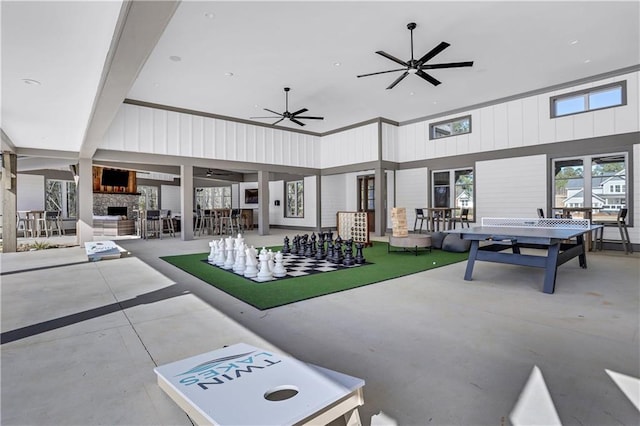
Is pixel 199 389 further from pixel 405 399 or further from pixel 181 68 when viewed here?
pixel 181 68

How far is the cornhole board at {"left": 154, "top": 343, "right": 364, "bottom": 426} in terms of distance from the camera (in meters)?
1.08

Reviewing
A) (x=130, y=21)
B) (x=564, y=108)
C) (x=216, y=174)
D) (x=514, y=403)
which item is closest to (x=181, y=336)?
(x=514, y=403)

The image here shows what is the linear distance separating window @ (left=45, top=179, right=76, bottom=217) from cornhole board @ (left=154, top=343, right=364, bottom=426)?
1472 centimetres

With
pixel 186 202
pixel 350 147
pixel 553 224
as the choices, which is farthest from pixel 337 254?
pixel 350 147

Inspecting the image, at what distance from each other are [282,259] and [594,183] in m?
7.35

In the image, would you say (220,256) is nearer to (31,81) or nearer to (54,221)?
(31,81)

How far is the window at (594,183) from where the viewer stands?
22.9ft

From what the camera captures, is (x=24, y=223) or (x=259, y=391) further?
(x=24, y=223)

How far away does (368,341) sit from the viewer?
226 cm

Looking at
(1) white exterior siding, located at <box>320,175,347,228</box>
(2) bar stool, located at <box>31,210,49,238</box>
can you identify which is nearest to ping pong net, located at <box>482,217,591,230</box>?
(1) white exterior siding, located at <box>320,175,347,228</box>

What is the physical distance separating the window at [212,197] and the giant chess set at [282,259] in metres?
11.1

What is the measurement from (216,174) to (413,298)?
12857 mm

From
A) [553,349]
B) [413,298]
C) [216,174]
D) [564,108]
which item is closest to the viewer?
[553,349]

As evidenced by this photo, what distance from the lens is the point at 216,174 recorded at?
14609 millimetres
